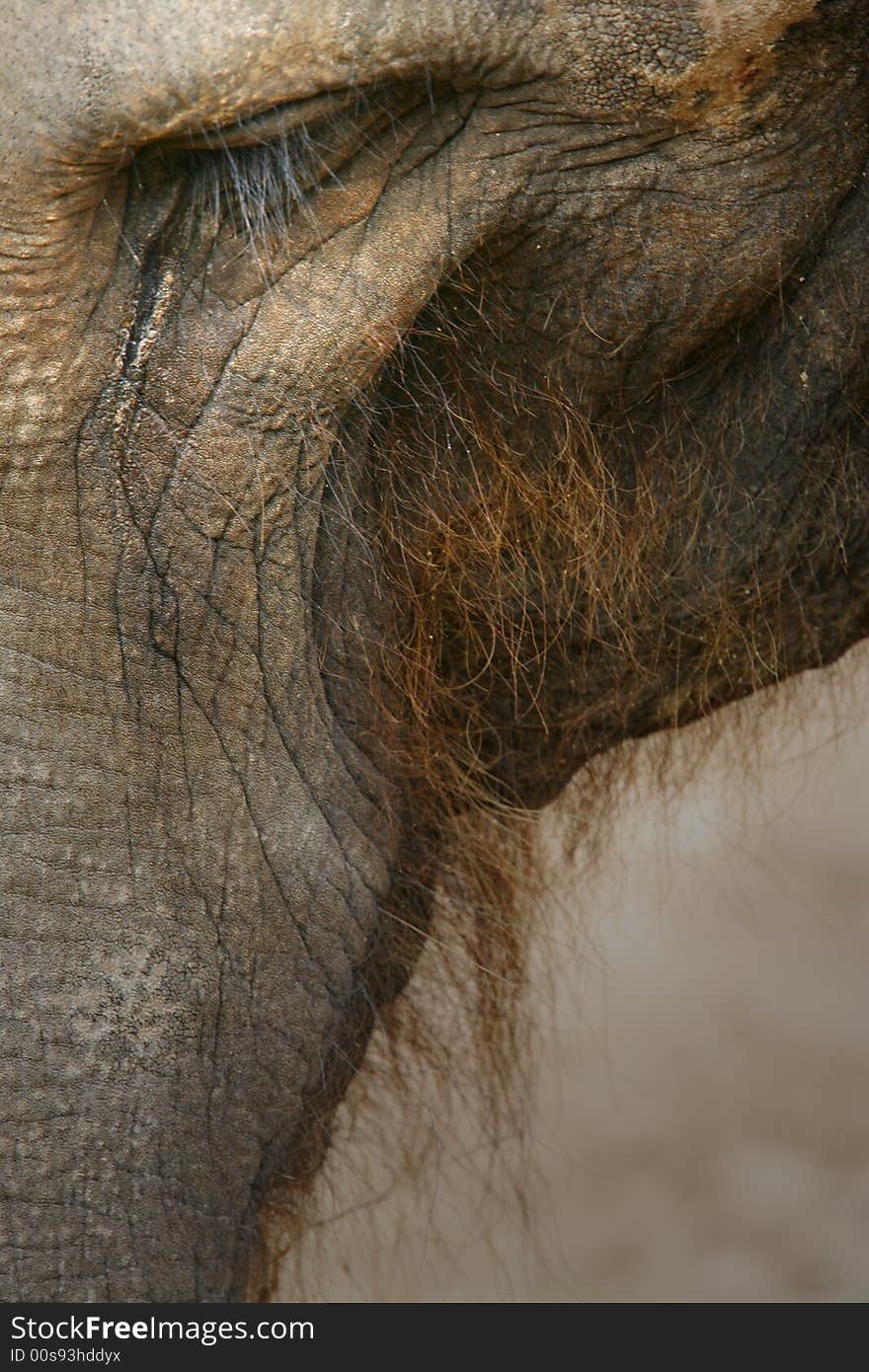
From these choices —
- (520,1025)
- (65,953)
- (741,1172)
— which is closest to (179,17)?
(65,953)

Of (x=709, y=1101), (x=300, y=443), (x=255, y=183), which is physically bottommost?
(x=709, y=1101)

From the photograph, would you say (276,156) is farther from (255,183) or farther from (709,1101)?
(709,1101)

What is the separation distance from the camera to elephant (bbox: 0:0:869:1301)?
2.23ft

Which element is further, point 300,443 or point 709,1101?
point 709,1101

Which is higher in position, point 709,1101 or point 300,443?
point 300,443

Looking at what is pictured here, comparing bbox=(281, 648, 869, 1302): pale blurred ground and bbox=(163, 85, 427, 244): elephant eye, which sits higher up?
bbox=(163, 85, 427, 244): elephant eye

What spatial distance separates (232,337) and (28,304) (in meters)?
0.09

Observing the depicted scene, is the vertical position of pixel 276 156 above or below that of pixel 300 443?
above

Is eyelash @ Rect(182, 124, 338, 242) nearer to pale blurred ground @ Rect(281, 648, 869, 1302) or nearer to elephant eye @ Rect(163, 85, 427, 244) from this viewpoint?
elephant eye @ Rect(163, 85, 427, 244)

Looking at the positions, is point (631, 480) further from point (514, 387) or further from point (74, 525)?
point (74, 525)

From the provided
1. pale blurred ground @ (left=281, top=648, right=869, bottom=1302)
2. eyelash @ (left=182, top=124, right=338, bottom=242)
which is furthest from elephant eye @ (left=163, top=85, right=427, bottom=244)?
pale blurred ground @ (left=281, top=648, right=869, bottom=1302)

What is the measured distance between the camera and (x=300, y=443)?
753mm

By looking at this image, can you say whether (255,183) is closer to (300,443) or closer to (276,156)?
(276,156)

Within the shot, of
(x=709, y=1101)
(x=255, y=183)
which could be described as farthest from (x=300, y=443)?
(x=709, y=1101)
